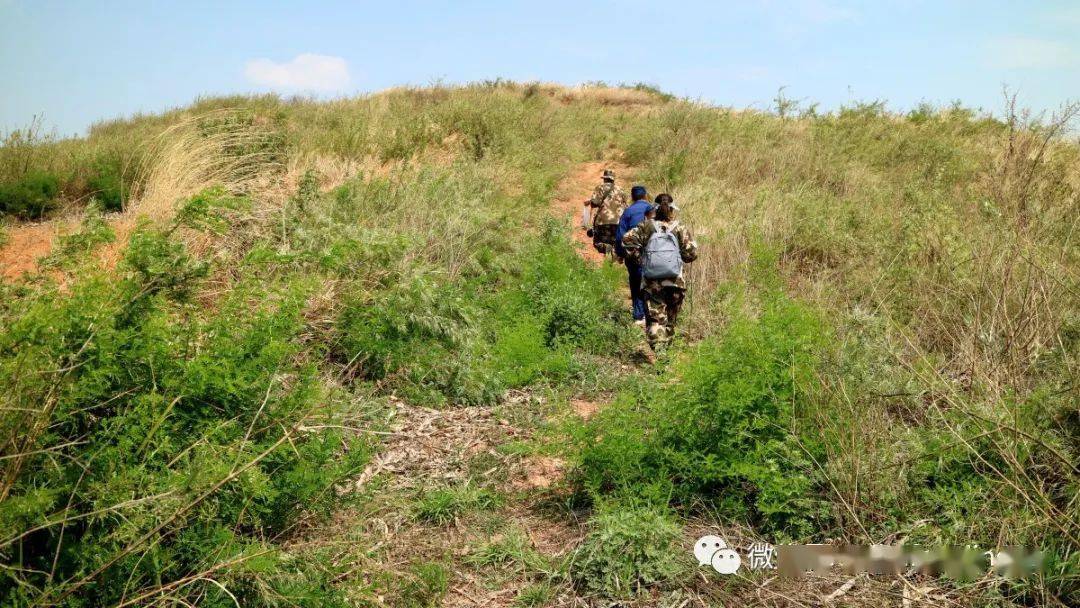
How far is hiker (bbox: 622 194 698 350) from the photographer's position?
7762 millimetres

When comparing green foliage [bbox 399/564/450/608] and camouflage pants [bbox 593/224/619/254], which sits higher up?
camouflage pants [bbox 593/224/619/254]

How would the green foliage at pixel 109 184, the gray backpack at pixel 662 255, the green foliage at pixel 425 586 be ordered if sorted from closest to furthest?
the green foliage at pixel 425 586 < the gray backpack at pixel 662 255 < the green foliage at pixel 109 184

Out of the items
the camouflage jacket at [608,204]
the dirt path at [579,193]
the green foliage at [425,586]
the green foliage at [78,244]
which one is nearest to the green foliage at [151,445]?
the green foliage at [78,244]

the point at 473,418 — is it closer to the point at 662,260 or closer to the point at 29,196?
the point at 662,260

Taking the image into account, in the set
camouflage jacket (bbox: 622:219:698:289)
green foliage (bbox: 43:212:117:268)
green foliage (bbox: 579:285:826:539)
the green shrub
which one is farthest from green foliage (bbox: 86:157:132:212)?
green foliage (bbox: 579:285:826:539)

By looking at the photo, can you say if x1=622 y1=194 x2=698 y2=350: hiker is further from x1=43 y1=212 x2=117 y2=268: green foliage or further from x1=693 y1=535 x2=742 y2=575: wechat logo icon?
x1=43 y1=212 x2=117 y2=268: green foliage

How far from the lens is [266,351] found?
3.93 metres

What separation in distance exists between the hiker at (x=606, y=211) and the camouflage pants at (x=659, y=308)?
7.98ft

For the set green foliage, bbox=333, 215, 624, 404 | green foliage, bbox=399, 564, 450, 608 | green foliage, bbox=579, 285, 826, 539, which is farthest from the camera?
green foliage, bbox=333, 215, 624, 404

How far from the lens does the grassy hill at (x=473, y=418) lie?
10.6 feet

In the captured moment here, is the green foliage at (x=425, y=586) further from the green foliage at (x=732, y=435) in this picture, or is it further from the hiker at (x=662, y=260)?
the hiker at (x=662, y=260)

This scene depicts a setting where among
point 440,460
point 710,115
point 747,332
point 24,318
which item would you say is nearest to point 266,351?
point 24,318

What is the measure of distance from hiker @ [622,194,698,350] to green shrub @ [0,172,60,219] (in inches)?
312

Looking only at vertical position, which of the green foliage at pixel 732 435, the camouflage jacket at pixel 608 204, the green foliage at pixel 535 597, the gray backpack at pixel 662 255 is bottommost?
the green foliage at pixel 535 597
